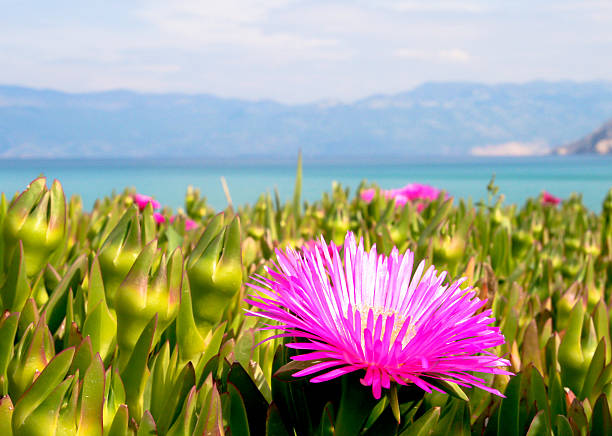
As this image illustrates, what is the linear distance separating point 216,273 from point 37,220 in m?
0.31

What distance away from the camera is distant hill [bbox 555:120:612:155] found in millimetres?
115375

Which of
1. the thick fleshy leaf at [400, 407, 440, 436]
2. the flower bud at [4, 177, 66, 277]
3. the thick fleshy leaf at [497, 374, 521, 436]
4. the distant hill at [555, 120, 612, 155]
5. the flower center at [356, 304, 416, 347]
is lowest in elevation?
the thick fleshy leaf at [497, 374, 521, 436]

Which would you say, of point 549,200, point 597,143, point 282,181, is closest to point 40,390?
point 549,200

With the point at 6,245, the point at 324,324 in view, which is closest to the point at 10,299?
the point at 6,245

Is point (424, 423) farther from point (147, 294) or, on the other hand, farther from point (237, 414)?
point (147, 294)

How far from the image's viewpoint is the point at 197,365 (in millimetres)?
806

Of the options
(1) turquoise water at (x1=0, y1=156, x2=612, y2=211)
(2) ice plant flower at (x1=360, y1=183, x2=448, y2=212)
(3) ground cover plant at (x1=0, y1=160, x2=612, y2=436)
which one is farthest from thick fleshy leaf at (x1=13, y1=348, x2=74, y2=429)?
(1) turquoise water at (x1=0, y1=156, x2=612, y2=211)

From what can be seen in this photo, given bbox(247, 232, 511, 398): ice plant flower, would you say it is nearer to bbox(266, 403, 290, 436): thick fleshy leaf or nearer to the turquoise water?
bbox(266, 403, 290, 436): thick fleshy leaf

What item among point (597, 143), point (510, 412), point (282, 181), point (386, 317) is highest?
point (597, 143)

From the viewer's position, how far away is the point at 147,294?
69 centimetres

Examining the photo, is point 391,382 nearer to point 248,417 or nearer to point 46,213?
point 248,417

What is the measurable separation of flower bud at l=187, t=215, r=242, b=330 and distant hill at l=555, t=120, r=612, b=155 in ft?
420

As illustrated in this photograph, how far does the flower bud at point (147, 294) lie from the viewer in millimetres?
686

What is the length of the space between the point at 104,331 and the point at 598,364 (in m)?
0.72
